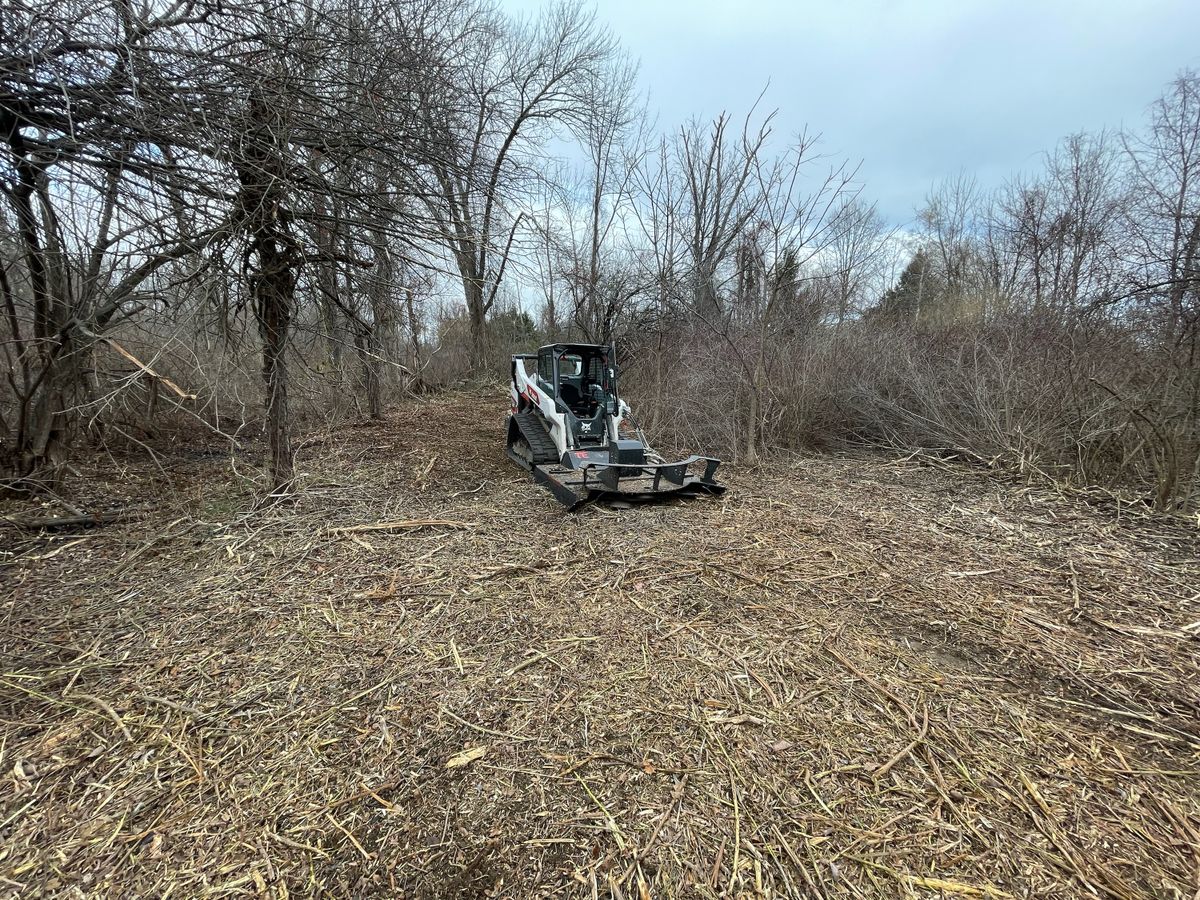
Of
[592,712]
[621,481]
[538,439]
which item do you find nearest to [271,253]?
[538,439]

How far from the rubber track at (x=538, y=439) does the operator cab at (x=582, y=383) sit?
49 cm

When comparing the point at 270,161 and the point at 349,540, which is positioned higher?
the point at 270,161

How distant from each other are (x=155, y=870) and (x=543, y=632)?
1.87m

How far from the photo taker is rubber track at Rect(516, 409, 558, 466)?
689 cm

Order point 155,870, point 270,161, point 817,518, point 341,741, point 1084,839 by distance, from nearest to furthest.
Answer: point 155,870 < point 1084,839 < point 341,741 < point 270,161 < point 817,518

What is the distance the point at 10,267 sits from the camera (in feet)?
14.7

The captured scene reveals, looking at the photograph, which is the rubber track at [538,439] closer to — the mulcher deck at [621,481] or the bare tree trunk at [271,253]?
the mulcher deck at [621,481]

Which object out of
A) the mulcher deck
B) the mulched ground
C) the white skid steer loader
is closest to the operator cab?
the white skid steer loader

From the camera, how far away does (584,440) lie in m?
6.89

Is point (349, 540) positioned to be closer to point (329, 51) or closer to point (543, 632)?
point (543, 632)

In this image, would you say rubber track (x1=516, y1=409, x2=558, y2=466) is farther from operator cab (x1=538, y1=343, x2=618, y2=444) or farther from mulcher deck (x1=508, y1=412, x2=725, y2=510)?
operator cab (x1=538, y1=343, x2=618, y2=444)

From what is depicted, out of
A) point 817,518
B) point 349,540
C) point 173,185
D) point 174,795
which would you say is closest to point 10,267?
point 173,185

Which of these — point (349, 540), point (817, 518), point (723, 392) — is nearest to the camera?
point (349, 540)

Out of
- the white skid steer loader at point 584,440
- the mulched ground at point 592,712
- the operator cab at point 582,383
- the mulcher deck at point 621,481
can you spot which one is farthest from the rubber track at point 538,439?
the mulched ground at point 592,712
